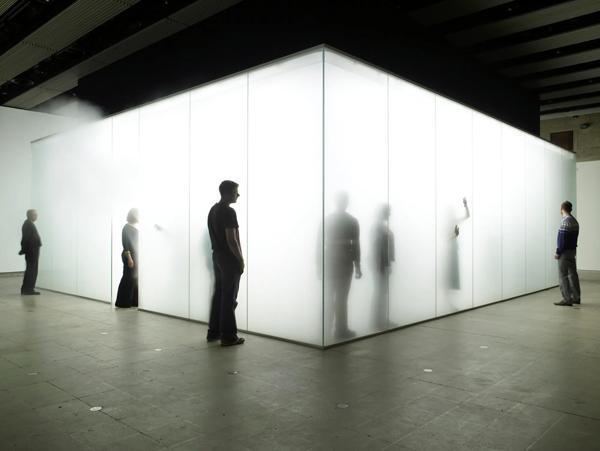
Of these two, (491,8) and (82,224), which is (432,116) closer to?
(491,8)

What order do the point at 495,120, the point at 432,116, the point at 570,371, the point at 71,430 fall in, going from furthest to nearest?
the point at 495,120 → the point at 432,116 → the point at 570,371 → the point at 71,430

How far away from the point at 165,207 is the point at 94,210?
239 centimetres

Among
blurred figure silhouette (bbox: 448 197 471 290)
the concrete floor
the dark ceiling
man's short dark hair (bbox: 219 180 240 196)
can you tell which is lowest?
the concrete floor

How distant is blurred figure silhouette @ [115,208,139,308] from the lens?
309 inches

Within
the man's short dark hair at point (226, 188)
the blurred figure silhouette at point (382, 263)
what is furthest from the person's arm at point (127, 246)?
the blurred figure silhouette at point (382, 263)

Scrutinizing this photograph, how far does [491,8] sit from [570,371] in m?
5.62

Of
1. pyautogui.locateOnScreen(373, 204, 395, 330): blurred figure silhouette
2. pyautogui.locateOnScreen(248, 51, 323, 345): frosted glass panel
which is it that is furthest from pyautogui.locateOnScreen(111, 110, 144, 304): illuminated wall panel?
pyautogui.locateOnScreen(373, 204, 395, 330): blurred figure silhouette

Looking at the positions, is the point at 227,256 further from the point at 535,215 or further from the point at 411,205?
the point at 535,215

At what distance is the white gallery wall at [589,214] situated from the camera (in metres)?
15.1

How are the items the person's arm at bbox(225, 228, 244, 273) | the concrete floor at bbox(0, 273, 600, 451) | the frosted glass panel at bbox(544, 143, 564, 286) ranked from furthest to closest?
1. the frosted glass panel at bbox(544, 143, 564, 286)
2. the person's arm at bbox(225, 228, 244, 273)
3. the concrete floor at bbox(0, 273, 600, 451)

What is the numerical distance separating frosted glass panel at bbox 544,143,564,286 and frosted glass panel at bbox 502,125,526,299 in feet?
4.87

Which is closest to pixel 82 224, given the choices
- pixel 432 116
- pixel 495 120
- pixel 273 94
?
pixel 273 94

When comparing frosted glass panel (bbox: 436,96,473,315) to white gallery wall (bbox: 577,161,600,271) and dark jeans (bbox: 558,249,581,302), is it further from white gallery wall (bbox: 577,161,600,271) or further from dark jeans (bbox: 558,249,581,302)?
white gallery wall (bbox: 577,161,600,271)

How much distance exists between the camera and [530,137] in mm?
10008
